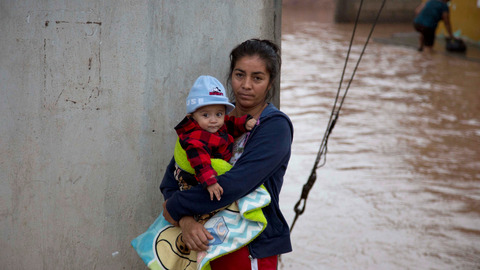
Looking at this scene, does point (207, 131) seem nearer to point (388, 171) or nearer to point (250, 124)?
point (250, 124)

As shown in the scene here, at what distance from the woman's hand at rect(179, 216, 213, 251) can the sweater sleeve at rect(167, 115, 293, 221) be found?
0.11ft

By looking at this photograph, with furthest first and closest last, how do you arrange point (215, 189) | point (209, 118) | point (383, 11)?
1. point (383, 11)
2. point (209, 118)
3. point (215, 189)

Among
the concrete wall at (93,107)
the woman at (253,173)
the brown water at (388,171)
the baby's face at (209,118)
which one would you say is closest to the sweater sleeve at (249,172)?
the woman at (253,173)

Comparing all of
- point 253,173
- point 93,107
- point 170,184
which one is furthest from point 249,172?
point 93,107

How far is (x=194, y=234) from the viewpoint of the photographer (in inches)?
76.3

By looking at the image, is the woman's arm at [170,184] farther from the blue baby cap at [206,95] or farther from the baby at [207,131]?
the blue baby cap at [206,95]

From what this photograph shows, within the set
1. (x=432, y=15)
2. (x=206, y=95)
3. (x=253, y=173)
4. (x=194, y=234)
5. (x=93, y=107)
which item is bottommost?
(x=194, y=234)

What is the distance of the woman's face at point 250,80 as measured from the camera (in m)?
2.11

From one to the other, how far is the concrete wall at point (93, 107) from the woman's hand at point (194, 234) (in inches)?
27.9

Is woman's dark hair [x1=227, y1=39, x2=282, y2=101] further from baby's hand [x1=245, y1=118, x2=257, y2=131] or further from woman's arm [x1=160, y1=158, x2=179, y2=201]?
woman's arm [x1=160, y1=158, x2=179, y2=201]

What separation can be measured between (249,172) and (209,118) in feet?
0.81

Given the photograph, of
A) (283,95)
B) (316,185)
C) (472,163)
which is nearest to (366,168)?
(316,185)

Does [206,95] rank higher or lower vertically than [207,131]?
higher

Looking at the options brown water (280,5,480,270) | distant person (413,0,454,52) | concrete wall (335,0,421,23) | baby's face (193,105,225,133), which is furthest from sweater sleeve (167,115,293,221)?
concrete wall (335,0,421,23)
